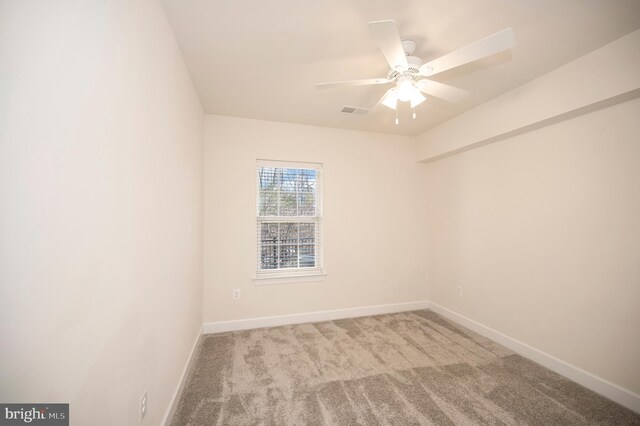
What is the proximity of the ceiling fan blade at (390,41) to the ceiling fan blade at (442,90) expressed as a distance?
0.28 m

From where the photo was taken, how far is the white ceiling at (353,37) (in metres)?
1.61

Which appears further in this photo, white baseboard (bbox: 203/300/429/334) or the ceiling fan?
white baseboard (bbox: 203/300/429/334)

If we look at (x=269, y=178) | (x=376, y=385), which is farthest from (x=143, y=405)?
(x=269, y=178)

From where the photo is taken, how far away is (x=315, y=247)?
3.69m

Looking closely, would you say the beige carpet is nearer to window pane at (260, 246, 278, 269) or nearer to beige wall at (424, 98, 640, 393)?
beige wall at (424, 98, 640, 393)

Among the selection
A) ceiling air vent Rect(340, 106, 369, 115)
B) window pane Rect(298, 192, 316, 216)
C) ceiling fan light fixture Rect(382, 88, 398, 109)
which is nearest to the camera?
ceiling fan light fixture Rect(382, 88, 398, 109)

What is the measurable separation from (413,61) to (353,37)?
462 mm

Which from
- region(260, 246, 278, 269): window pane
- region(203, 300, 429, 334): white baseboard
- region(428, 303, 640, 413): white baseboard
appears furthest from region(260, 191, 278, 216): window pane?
region(428, 303, 640, 413): white baseboard

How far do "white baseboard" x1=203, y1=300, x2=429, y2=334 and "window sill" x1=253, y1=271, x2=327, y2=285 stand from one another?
44cm

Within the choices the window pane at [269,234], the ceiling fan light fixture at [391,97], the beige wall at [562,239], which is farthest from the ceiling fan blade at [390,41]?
the window pane at [269,234]

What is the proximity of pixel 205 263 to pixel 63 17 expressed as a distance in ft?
9.12

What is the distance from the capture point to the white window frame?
342 cm

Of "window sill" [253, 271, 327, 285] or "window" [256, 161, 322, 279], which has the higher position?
"window" [256, 161, 322, 279]

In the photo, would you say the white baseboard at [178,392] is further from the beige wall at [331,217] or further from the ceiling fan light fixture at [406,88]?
the ceiling fan light fixture at [406,88]
